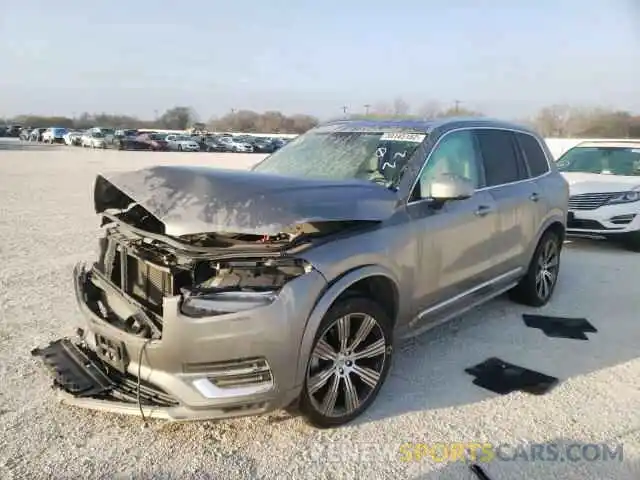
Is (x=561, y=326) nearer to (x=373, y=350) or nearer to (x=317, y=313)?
(x=373, y=350)

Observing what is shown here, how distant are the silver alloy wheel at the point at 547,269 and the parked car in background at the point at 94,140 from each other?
172ft

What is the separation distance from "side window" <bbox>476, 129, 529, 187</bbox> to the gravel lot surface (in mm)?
1362

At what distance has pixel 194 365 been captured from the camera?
290 cm

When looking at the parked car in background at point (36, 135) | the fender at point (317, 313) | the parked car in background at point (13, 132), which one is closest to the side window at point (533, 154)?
the fender at point (317, 313)

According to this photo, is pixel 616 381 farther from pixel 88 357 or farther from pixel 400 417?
pixel 88 357

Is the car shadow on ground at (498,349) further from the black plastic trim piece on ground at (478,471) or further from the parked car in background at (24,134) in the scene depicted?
the parked car in background at (24,134)

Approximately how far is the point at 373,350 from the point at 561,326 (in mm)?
2580

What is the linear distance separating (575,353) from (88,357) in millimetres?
3697

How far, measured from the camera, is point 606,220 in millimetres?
8555

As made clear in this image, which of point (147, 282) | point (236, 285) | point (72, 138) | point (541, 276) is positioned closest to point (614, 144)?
point (541, 276)

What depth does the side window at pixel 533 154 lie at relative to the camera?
5.59 meters

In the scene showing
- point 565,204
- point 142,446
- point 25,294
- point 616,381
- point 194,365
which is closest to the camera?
point 194,365

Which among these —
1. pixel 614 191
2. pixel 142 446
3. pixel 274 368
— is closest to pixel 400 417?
pixel 274 368

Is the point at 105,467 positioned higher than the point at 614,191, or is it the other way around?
the point at 614,191
